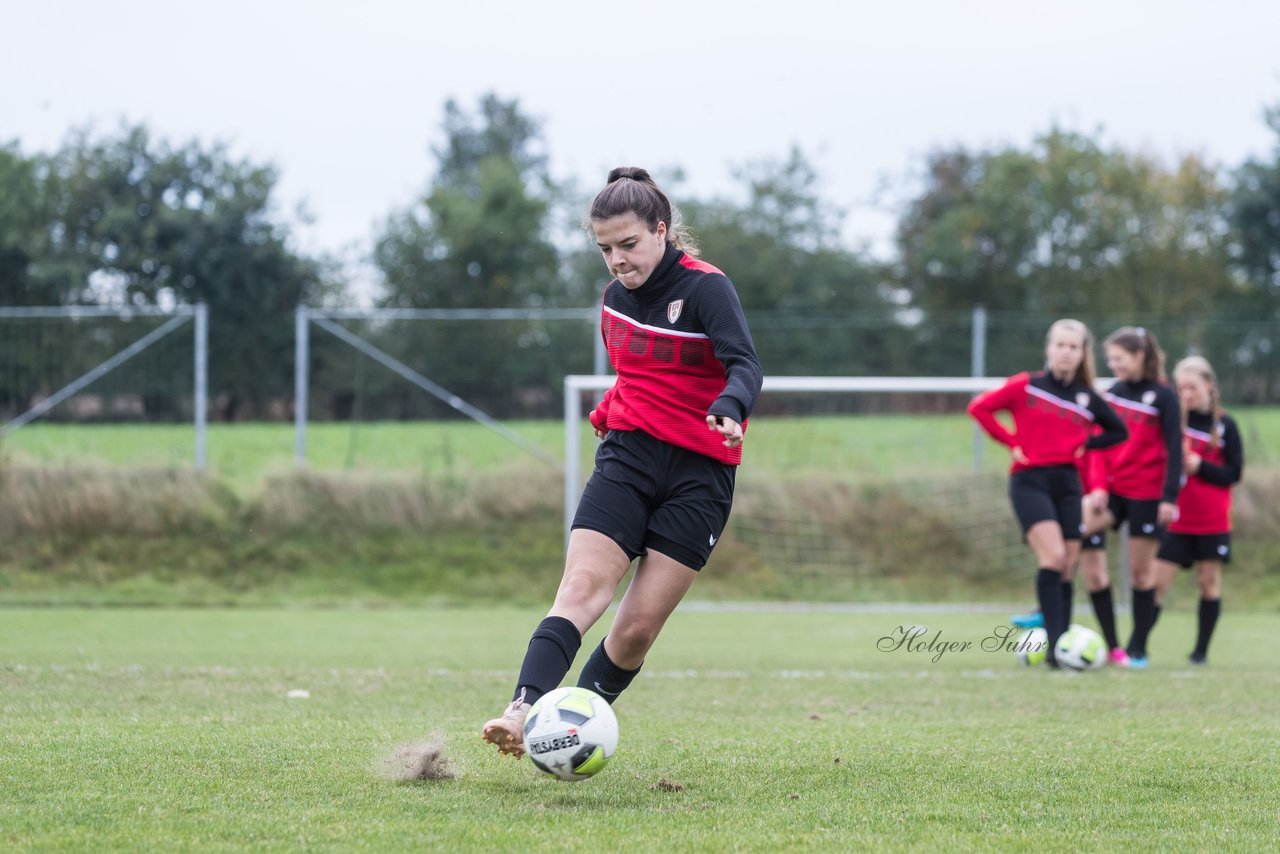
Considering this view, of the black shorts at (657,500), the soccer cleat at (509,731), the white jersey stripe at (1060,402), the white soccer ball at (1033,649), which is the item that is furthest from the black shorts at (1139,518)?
the soccer cleat at (509,731)

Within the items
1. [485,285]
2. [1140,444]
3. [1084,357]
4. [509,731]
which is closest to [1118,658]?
[1140,444]

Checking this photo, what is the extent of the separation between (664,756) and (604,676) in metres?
0.43

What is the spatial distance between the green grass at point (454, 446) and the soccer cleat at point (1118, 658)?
6.16 meters

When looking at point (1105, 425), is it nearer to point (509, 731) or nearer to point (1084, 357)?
point (1084, 357)

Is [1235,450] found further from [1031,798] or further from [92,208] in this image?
[92,208]

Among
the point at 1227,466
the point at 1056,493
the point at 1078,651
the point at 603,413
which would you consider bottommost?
the point at 1078,651

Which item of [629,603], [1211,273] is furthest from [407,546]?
[1211,273]

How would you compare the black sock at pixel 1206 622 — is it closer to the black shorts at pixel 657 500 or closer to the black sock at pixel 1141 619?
the black sock at pixel 1141 619

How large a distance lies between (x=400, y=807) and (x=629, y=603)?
1038 millimetres

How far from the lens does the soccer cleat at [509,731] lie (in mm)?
3762

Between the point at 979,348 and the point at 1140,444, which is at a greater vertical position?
the point at 979,348

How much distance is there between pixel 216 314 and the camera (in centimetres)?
1638

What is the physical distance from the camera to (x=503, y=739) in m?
3.79

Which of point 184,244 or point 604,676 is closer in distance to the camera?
point 604,676
